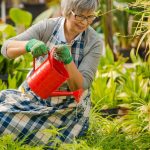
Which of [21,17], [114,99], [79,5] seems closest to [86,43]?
[79,5]

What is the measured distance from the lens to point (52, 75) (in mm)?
2678

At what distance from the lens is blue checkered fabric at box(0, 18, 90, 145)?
114 inches

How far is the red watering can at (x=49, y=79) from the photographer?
8.78 ft

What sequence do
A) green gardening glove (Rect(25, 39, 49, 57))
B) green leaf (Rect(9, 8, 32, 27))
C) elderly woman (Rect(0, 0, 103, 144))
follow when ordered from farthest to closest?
green leaf (Rect(9, 8, 32, 27)) → elderly woman (Rect(0, 0, 103, 144)) → green gardening glove (Rect(25, 39, 49, 57))

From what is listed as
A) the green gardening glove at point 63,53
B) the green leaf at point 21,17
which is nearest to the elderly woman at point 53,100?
the green gardening glove at point 63,53

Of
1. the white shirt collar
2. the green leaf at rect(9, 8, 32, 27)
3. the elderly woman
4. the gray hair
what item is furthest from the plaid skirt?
the green leaf at rect(9, 8, 32, 27)

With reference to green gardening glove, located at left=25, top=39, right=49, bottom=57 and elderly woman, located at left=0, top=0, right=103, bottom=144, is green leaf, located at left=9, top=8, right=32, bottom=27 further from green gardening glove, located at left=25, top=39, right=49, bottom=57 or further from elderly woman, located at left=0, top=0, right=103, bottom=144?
green gardening glove, located at left=25, top=39, right=49, bottom=57

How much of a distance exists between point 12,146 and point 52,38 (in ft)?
2.10

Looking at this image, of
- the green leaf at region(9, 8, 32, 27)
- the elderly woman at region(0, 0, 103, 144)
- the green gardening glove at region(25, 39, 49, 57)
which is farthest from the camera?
the green leaf at region(9, 8, 32, 27)

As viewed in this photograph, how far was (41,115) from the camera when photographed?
292 centimetres

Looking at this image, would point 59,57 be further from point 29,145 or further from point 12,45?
point 29,145

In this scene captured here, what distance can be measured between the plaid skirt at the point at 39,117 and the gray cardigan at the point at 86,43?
206 millimetres

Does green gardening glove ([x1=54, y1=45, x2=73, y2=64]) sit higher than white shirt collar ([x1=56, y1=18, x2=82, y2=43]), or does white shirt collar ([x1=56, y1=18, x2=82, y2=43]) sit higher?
white shirt collar ([x1=56, y1=18, x2=82, y2=43])

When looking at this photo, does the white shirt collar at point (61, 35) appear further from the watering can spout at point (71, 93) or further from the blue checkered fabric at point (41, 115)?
the watering can spout at point (71, 93)
